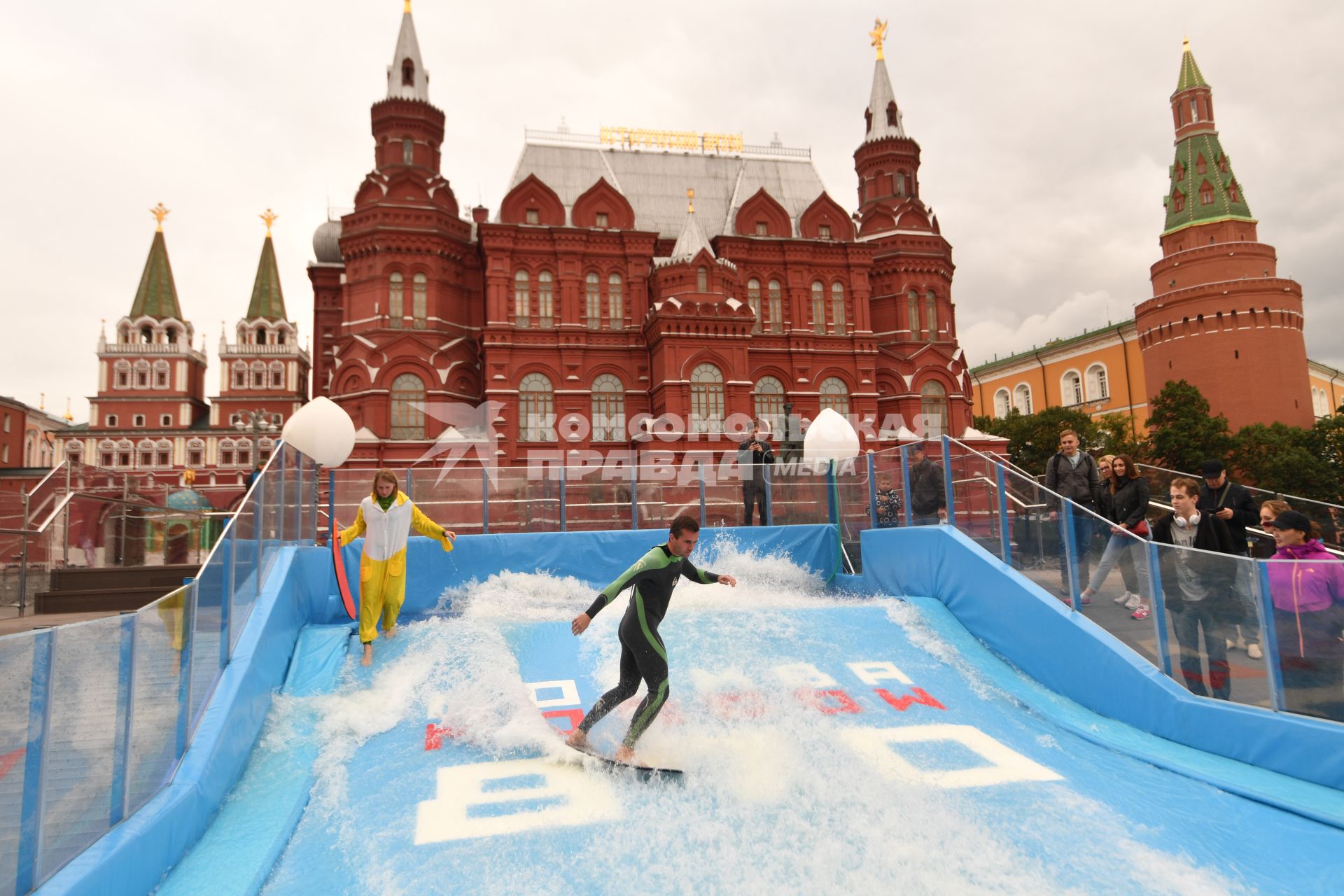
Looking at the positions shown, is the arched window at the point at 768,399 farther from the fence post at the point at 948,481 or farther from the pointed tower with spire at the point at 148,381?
the pointed tower with spire at the point at 148,381

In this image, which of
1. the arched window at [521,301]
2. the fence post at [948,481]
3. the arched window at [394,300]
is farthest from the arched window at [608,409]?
the fence post at [948,481]

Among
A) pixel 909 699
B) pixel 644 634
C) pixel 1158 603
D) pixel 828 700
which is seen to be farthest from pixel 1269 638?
pixel 644 634

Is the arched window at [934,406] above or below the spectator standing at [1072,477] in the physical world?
above

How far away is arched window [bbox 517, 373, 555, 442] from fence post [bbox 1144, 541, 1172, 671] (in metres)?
27.7

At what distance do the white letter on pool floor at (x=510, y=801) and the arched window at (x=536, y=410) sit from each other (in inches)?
1084

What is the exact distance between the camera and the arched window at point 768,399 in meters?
35.1

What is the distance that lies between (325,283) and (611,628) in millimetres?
37650

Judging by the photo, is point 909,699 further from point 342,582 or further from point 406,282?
point 406,282

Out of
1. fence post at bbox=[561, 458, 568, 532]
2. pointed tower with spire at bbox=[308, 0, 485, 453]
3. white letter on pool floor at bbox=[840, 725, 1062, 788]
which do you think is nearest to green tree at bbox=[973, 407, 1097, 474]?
pointed tower with spire at bbox=[308, 0, 485, 453]

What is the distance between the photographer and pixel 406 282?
111ft

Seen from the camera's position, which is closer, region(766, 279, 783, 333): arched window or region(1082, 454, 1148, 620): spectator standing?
region(1082, 454, 1148, 620): spectator standing

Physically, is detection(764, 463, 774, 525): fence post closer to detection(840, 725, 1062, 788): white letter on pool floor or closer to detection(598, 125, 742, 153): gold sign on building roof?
detection(840, 725, 1062, 788): white letter on pool floor

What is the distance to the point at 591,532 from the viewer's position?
42.7 feet

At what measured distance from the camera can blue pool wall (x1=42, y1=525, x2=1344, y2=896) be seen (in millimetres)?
4637
